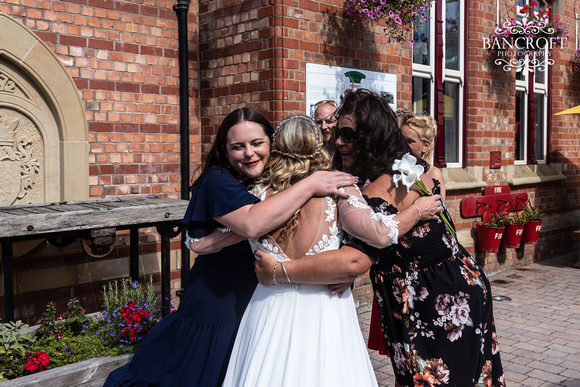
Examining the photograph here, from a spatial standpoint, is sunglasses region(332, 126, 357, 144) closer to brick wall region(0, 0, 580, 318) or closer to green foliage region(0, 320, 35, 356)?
green foliage region(0, 320, 35, 356)

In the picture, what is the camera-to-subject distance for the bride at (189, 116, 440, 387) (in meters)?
2.31

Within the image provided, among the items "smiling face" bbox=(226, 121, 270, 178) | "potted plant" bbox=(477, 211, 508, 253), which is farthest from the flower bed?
"potted plant" bbox=(477, 211, 508, 253)

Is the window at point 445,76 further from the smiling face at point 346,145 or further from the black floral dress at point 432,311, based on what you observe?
the smiling face at point 346,145

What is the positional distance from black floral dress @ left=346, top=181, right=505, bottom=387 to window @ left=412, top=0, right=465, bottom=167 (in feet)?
15.5

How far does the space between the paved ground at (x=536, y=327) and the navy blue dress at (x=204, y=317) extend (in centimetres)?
196

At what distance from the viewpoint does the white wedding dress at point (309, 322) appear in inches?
90.8

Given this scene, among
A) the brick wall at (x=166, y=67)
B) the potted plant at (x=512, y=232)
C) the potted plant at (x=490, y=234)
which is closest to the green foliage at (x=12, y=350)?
the brick wall at (x=166, y=67)

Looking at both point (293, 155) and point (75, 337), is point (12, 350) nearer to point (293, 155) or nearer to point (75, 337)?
point (75, 337)

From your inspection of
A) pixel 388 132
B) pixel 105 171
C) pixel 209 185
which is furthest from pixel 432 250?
pixel 105 171

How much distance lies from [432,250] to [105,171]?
10.7 ft

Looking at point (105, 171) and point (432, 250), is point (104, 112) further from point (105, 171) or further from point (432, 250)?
point (432, 250)

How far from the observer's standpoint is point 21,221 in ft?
11.8

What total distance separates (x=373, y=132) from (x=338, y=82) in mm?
3234

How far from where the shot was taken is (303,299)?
241 centimetres
